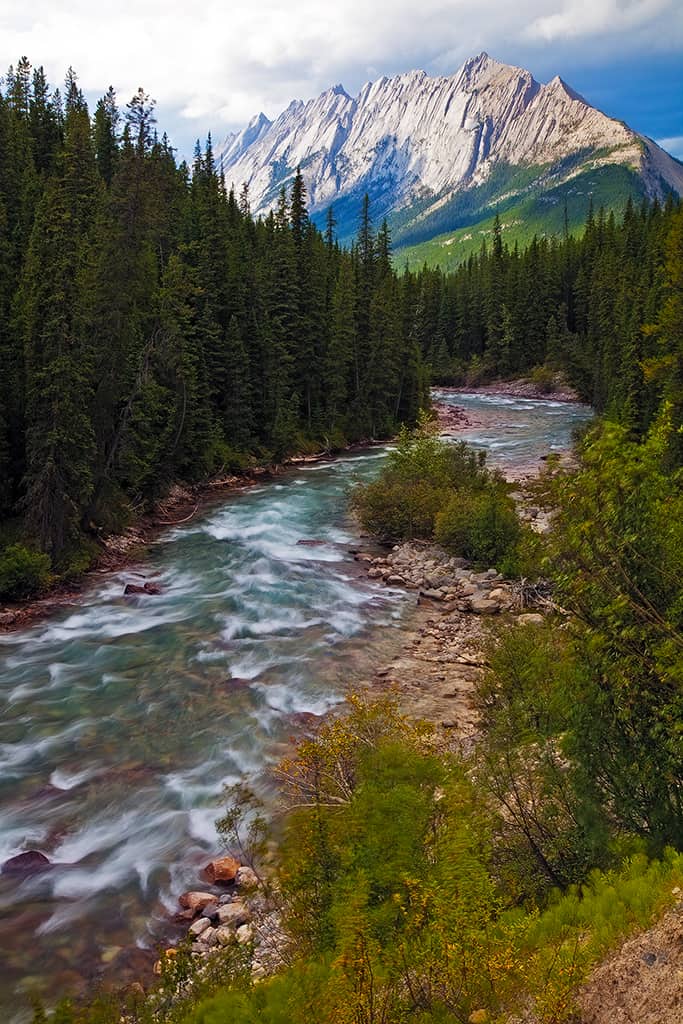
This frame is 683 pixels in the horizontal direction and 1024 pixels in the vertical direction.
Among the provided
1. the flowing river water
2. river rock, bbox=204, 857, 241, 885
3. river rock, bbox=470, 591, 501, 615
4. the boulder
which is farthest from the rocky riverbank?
the boulder

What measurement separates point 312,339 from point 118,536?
29.1 meters

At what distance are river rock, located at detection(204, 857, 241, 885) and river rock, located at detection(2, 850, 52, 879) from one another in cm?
250

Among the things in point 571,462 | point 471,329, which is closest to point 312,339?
point 571,462

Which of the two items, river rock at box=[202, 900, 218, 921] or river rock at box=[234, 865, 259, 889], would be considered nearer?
river rock at box=[202, 900, 218, 921]

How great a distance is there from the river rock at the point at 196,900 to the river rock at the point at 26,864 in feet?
7.72

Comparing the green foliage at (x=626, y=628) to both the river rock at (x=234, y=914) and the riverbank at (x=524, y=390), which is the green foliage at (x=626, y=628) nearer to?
the river rock at (x=234, y=914)

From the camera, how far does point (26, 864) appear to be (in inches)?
406

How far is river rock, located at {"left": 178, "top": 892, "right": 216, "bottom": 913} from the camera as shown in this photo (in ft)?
31.1

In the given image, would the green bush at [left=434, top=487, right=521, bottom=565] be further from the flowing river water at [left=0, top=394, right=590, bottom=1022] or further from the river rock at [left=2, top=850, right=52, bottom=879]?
the river rock at [left=2, top=850, right=52, bottom=879]

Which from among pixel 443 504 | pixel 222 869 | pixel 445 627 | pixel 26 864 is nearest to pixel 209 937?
pixel 222 869

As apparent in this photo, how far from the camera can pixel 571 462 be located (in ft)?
125

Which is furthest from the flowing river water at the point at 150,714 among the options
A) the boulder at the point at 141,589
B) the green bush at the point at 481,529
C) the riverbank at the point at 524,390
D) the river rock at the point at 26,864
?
the riverbank at the point at 524,390

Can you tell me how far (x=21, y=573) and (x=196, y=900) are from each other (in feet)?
43.9

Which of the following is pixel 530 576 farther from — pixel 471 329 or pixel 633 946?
pixel 471 329
